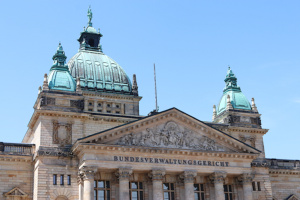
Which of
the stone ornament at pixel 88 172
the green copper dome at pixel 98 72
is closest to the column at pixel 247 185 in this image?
the stone ornament at pixel 88 172

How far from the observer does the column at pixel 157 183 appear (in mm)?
50219

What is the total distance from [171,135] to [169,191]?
20.2 ft

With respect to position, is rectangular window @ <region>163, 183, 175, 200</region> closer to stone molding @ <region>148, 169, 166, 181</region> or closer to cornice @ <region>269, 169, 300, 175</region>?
stone molding @ <region>148, 169, 166, 181</region>

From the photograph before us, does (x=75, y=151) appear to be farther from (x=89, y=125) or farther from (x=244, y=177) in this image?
(x=244, y=177)

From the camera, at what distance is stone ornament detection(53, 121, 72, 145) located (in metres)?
52.2

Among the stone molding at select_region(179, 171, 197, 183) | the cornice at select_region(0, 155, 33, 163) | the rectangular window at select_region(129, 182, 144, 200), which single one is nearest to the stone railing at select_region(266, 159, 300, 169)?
the stone molding at select_region(179, 171, 197, 183)

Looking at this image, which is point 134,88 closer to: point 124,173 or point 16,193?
point 124,173

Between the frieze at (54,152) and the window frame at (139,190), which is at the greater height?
the frieze at (54,152)

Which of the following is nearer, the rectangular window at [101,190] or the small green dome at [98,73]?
the rectangular window at [101,190]

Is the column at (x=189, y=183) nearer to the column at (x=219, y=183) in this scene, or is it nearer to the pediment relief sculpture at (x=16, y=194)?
the column at (x=219, y=183)

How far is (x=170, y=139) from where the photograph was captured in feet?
173

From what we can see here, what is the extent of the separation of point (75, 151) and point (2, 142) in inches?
333

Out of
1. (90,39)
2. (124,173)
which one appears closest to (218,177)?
(124,173)

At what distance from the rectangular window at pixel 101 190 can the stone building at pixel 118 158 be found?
104 mm
